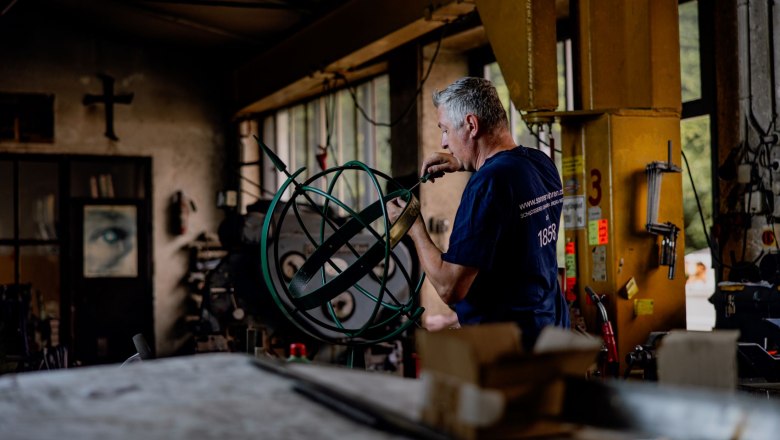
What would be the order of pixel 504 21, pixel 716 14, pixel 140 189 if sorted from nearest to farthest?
pixel 504 21, pixel 716 14, pixel 140 189

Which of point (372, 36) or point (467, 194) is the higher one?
point (372, 36)

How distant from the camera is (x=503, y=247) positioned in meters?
2.39

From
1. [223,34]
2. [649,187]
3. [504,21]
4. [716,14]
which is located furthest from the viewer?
[223,34]

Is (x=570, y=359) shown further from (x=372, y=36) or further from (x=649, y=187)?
(x=372, y=36)

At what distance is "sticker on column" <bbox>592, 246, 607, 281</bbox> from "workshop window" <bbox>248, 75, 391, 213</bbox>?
372cm

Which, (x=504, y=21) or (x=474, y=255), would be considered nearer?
(x=474, y=255)

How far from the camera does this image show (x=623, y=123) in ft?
13.6

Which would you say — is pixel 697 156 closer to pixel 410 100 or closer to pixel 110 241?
pixel 410 100

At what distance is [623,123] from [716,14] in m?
1.13

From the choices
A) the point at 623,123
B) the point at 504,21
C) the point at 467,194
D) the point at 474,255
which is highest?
the point at 504,21

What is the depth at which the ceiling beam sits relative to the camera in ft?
20.3

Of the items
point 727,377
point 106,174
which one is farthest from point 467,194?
point 106,174

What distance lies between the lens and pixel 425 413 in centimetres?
106

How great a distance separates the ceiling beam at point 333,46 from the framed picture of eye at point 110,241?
5.53 ft
